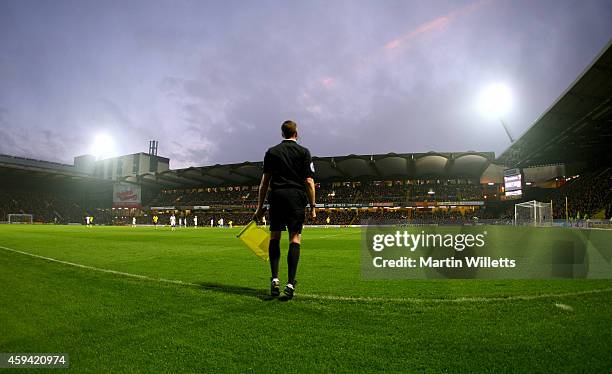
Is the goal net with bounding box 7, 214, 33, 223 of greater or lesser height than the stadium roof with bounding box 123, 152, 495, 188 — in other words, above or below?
below

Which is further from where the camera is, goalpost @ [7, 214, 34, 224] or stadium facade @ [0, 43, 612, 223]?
goalpost @ [7, 214, 34, 224]

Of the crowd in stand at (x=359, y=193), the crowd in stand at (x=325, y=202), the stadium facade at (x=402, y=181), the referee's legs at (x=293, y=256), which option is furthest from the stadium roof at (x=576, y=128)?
the referee's legs at (x=293, y=256)

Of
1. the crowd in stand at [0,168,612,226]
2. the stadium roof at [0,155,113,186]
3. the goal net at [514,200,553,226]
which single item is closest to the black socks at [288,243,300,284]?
the goal net at [514,200,553,226]

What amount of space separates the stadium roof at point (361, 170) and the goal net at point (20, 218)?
1747 centimetres

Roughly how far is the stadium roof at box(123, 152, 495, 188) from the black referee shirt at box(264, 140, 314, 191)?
49730mm

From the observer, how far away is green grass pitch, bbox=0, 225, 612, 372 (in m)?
2.21

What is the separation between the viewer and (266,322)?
9.96ft

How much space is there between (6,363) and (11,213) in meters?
78.9

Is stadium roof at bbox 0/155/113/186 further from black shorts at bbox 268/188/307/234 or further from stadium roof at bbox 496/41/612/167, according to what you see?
stadium roof at bbox 496/41/612/167

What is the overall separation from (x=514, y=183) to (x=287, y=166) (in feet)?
137

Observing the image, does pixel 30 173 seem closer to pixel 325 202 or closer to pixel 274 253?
pixel 325 202

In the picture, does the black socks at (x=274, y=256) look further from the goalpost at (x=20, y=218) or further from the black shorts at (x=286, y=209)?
the goalpost at (x=20, y=218)

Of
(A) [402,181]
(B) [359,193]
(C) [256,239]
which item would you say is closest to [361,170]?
(B) [359,193]

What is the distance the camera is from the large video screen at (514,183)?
3741 cm
